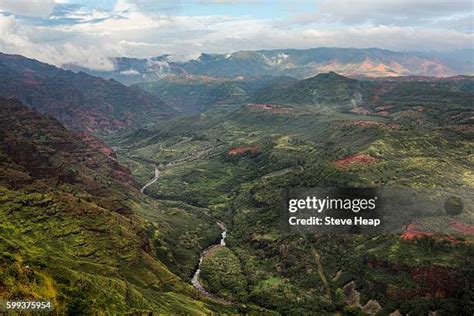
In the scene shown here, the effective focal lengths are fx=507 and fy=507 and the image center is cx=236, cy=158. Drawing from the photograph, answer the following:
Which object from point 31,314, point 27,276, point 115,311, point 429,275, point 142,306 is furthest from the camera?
point 429,275

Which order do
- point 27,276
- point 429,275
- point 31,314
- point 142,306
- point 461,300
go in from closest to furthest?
point 31,314 < point 27,276 < point 142,306 < point 461,300 < point 429,275

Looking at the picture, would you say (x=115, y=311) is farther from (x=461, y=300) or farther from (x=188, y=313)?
(x=461, y=300)

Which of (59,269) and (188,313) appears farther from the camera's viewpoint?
(188,313)

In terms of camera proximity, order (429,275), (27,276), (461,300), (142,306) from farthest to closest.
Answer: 1. (429,275)
2. (461,300)
3. (142,306)
4. (27,276)

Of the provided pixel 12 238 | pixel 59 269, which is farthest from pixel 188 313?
pixel 12 238

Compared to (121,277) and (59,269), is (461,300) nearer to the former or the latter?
(121,277)

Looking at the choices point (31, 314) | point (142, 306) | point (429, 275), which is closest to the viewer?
point (31, 314)

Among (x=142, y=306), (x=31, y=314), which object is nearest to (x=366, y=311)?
(x=142, y=306)

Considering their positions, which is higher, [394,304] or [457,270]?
[457,270]

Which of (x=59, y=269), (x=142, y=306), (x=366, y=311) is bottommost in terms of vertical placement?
(x=366, y=311)
